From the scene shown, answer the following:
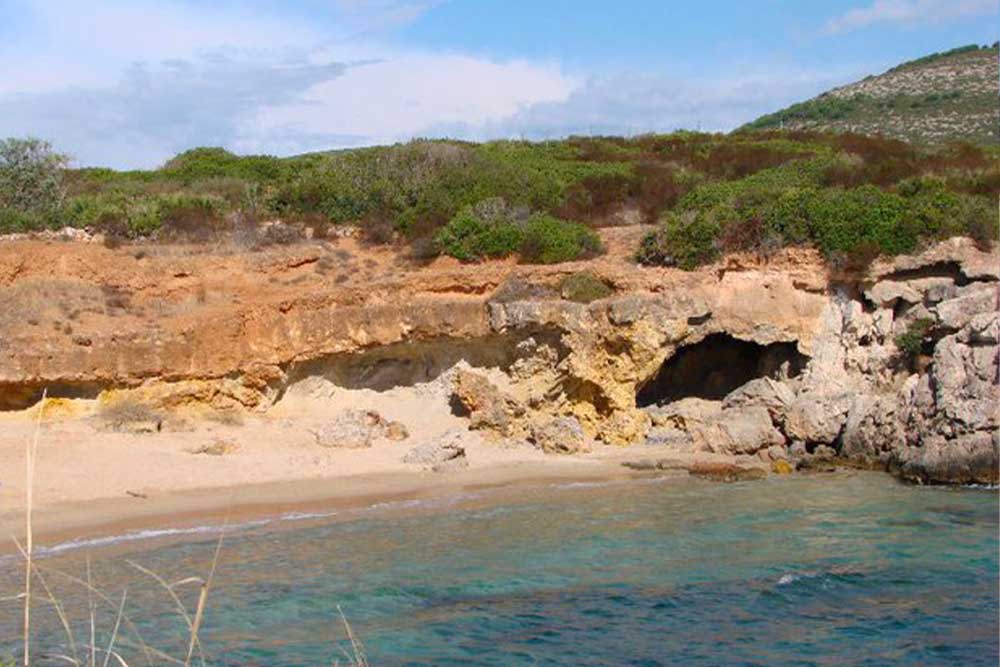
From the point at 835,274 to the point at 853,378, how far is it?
220 cm

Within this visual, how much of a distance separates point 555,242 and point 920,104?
42908 mm

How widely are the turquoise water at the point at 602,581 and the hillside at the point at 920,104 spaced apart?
132 ft

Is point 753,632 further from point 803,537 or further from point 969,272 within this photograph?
point 969,272

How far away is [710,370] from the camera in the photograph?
23.0 meters

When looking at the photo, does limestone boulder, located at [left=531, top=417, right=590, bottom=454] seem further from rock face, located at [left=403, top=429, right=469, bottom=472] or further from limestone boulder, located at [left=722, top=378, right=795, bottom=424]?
limestone boulder, located at [left=722, top=378, right=795, bottom=424]

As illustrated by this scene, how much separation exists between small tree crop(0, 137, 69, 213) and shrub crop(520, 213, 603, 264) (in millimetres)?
11764

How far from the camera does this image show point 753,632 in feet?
35.3

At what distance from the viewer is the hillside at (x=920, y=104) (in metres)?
54.0

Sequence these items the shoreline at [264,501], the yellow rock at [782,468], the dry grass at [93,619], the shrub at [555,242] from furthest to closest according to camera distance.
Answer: the shrub at [555,242], the yellow rock at [782,468], the shoreline at [264,501], the dry grass at [93,619]

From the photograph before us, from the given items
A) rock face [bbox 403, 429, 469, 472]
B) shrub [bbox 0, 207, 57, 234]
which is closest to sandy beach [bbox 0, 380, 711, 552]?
rock face [bbox 403, 429, 469, 472]

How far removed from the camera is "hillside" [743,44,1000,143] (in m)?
54.0

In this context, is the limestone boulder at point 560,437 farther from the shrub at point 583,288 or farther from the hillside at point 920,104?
the hillside at point 920,104

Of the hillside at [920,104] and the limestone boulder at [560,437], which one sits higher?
the hillside at [920,104]

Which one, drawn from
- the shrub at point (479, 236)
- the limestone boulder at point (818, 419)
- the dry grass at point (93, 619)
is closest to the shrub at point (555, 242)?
the shrub at point (479, 236)
